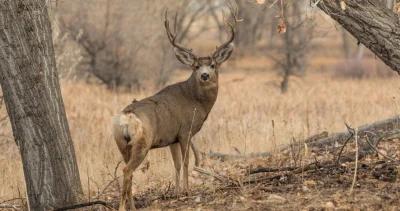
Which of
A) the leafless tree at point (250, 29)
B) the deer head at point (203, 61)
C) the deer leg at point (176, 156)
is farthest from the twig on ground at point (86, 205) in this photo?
the leafless tree at point (250, 29)

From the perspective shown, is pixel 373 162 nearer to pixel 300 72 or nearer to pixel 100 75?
pixel 100 75

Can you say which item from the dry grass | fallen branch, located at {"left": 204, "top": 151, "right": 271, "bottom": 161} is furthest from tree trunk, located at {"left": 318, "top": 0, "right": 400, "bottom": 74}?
fallen branch, located at {"left": 204, "top": 151, "right": 271, "bottom": 161}

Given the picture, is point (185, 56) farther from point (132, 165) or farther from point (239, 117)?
point (239, 117)

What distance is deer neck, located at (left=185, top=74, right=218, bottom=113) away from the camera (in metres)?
8.64

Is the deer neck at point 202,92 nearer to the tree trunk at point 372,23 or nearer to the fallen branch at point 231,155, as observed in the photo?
the tree trunk at point 372,23

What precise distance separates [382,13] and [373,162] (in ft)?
4.89

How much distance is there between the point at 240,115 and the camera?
688 inches

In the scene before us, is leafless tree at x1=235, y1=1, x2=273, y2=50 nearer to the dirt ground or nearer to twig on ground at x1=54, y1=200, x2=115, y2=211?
the dirt ground

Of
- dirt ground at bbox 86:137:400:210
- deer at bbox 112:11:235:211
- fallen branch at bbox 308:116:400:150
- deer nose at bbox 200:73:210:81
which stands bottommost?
dirt ground at bbox 86:137:400:210

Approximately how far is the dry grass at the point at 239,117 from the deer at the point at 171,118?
867mm

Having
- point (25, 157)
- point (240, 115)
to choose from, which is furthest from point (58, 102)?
point (240, 115)

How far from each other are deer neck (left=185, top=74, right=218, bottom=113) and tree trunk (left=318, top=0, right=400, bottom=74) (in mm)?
1830

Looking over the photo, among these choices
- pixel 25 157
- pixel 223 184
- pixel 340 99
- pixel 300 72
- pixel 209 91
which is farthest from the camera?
pixel 300 72

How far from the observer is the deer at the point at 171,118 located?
7.02 meters
